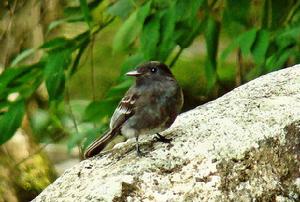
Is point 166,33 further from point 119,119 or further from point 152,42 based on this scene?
point 119,119

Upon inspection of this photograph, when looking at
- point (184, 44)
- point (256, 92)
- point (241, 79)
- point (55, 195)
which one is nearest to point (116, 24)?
point (241, 79)

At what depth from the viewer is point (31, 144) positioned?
6859mm

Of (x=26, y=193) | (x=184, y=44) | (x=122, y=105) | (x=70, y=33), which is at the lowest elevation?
(x=26, y=193)

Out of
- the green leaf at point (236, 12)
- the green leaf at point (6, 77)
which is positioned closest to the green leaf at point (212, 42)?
the green leaf at point (236, 12)

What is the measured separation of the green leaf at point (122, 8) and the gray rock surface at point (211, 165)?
124 centimetres

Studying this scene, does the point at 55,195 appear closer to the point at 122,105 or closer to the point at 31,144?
the point at 122,105

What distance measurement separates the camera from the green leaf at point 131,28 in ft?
14.6

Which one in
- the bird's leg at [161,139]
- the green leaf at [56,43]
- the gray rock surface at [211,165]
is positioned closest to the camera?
the gray rock surface at [211,165]

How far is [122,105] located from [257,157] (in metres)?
0.65

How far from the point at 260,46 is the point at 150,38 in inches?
22.1

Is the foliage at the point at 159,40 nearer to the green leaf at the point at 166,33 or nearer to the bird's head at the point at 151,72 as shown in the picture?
the green leaf at the point at 166,33

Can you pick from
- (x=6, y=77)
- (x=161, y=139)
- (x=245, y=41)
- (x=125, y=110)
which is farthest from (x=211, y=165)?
(x=6, y=77)

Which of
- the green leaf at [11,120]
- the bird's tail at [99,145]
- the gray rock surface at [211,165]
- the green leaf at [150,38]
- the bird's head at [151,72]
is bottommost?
the green leaf at [11,120]

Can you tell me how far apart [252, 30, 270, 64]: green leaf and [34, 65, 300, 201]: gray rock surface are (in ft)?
2.44
